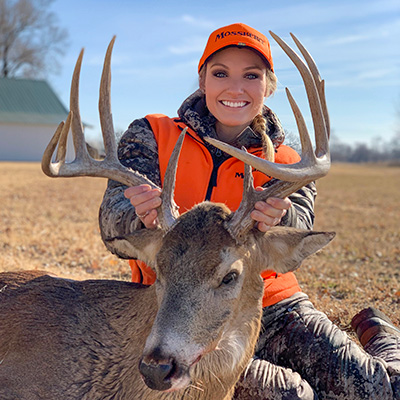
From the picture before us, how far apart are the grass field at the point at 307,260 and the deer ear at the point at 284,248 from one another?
211 centimetres

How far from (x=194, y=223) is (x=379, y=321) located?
220 cm

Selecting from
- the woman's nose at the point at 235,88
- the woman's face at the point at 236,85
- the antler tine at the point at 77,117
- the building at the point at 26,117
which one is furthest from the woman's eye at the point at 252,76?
the building at the point at 26,117

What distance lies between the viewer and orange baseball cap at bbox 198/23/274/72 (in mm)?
4148

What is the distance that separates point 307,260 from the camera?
8.05 m

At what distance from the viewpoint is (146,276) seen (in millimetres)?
4191

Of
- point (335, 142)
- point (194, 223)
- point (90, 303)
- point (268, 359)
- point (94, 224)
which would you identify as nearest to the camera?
point (194, 223)

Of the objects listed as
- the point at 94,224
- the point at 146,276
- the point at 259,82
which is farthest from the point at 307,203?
the point at 94,224

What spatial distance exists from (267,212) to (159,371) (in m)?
1.12

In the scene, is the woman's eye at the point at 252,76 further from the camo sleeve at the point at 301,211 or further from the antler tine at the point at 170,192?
the antler tine at the point at 170,192

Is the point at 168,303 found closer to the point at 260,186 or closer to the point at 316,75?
the point at 260,186

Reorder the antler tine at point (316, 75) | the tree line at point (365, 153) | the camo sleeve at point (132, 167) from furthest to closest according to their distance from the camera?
1. the tree line at point (365, 153)
2. the camo sleeve at point (132, 167)
3. the antler tine at point (316, 75)

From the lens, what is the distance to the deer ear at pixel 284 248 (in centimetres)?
316

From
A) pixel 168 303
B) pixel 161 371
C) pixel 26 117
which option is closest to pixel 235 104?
pixel 168 303

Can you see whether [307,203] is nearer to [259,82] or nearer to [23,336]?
[259,82]
